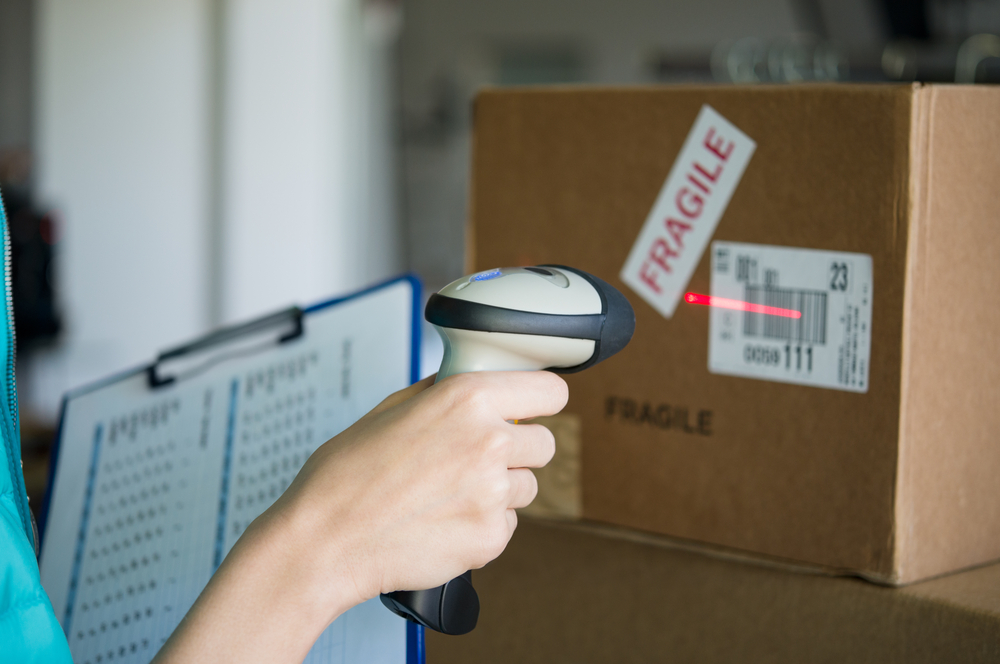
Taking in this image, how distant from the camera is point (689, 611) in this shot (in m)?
0.60

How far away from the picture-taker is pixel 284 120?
3.00 meters

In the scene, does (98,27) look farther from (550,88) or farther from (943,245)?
(943,245)

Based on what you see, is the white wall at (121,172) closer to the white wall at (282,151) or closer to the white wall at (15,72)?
the white wall at (282,151)

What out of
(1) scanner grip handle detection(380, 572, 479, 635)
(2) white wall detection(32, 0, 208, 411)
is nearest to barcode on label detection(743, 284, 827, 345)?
(1) scanner grip handle detection(380, 572, 479, 635)

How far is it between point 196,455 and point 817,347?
19.0 inches

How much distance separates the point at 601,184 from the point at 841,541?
0.30 metres

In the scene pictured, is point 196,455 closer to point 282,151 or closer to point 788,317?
point 788,317

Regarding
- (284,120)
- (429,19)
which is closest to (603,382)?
(284,120)

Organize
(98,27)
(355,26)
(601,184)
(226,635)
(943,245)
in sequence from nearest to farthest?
(226,635), (943,245), (601,184), (98,27), (355,26)

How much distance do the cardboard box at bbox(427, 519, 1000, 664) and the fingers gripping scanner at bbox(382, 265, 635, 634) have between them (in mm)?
222

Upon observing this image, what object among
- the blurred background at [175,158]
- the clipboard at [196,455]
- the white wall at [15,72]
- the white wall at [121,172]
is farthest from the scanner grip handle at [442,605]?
the white wall at [15,72]

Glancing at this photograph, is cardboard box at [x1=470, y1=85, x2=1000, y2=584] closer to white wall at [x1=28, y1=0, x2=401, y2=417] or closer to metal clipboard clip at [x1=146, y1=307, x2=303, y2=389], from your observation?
metal clipboard clip at [x1=146, y1=307, x2=303, y2=389]

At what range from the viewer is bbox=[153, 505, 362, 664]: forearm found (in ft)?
1.21

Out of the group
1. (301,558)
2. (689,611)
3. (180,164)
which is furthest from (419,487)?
(180,164)
